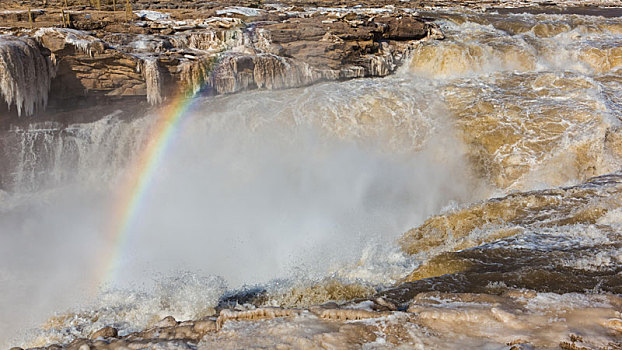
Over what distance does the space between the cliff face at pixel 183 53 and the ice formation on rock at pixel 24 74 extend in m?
0.02

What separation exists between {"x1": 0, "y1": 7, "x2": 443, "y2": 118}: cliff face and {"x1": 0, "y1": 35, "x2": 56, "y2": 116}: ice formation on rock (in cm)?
2

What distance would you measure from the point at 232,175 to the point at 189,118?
5.92 ft

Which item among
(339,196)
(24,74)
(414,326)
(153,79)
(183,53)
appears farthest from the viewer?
(183,53)

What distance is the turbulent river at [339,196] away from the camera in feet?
15.4

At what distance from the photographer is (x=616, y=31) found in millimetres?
14273

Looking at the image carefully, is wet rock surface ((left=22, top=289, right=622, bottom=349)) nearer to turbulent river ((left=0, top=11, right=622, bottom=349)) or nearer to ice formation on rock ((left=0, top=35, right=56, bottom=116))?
turbulent river ((left=0, top=11, right=622, bottom=349))

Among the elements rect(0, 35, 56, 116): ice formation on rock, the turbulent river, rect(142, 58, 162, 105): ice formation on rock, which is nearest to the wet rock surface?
the turbulent river

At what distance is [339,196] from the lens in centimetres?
889

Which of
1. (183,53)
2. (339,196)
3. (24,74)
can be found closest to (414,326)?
(339,196)

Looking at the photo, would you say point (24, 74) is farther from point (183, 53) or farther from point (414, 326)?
point (414, 326)

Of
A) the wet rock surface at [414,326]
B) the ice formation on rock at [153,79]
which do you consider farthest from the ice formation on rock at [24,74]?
the wet rock surface at [414,326]

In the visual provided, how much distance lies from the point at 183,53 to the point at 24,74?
3429 mm

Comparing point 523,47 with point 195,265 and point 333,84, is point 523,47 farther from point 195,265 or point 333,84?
point 195,265

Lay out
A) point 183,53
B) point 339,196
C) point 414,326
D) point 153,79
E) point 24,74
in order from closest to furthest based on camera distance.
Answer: point 414,326 < point 24,74 < point 339,196 < point 153,79 < point 183,53
